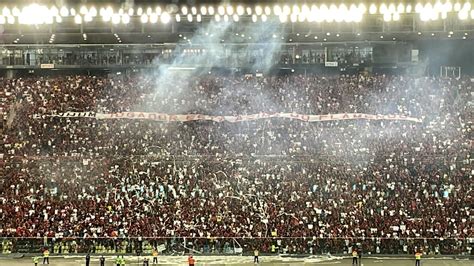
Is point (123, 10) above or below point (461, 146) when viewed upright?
above

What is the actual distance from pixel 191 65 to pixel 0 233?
2146 centimetres

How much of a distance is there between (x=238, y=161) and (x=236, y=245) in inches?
339

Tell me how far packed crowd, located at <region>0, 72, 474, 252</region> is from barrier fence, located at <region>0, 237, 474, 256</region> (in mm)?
617

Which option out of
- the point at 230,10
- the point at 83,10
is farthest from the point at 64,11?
the point at 230,10

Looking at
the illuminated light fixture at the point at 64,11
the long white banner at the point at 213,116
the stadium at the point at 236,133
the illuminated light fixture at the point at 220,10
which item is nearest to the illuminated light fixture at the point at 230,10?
the stadium at the point at 236,133

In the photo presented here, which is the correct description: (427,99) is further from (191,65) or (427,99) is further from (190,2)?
(190,2)

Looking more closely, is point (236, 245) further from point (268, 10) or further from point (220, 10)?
point (268, 10)

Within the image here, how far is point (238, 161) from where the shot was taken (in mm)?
47875

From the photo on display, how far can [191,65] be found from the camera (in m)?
57.7

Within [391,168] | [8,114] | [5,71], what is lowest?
[391,168]

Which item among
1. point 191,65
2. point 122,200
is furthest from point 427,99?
point 122,200

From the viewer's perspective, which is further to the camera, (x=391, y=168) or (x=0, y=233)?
(x=391, y=168)

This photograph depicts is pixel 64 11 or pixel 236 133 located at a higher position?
pixel 64 11

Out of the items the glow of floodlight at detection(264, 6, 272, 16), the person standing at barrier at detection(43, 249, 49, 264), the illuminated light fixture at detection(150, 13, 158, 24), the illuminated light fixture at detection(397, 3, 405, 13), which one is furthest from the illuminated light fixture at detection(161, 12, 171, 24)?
the person standing at barrier at detection(43, 249, 49, 264)
